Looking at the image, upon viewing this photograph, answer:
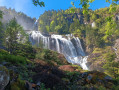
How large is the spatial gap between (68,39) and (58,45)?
7674mm

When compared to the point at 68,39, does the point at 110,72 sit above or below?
below

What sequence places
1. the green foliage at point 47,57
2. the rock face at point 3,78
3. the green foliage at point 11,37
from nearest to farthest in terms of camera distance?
1. the rock face at point 3,78
2. the green foliage at point 47,57
3. the green foliage at point 11,37

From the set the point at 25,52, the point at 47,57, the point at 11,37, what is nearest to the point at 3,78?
the point at 47,57

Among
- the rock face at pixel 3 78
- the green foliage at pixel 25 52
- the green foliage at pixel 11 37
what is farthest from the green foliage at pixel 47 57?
the rock face at pixel 3 78

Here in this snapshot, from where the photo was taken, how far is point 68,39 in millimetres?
49844

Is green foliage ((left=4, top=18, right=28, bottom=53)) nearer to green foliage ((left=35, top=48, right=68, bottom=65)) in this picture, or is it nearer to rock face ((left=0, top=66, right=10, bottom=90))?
green foliage ((left=35, top=48, right=68, bottom=65))

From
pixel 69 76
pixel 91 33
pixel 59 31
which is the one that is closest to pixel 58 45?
pixel 91 33

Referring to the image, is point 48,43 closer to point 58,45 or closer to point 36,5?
point 58,45

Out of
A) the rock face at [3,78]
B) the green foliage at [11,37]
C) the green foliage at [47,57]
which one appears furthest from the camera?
the green foliage at [11,37]

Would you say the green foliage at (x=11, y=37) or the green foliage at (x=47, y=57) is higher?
the green foliage at (x=11, y=37)

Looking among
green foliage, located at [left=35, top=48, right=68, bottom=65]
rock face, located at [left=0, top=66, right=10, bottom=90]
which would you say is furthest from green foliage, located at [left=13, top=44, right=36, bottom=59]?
rock face, located at [left=0, top=66, right=10, bottom=90]

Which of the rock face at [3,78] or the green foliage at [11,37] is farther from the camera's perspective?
the green foliage at [11,37]

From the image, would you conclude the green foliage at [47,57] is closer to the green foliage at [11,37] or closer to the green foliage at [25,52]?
the green foliage at [25,52]

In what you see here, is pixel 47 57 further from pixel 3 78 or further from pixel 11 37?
pixel 3 78
